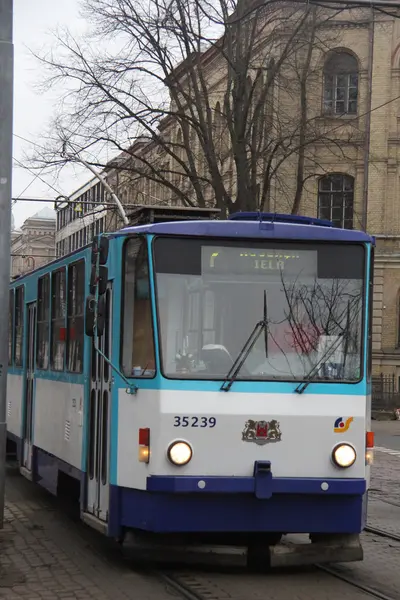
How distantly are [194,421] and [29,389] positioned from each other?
605 cm

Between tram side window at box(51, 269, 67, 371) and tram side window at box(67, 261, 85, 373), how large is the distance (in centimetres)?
35

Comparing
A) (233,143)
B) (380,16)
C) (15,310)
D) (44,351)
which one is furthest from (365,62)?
(44,351)

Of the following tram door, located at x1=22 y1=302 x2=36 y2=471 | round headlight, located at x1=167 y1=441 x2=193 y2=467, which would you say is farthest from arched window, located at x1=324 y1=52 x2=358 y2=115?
round headlight, located at x1=167 y1=441 x2=193 y2=467

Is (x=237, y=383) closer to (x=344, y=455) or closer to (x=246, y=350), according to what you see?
(x=246, y=350)

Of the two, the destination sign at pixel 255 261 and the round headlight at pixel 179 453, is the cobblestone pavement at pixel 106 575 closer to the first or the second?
the round headlight at pixel 179 453

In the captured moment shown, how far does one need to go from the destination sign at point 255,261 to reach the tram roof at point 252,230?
0.38 feet

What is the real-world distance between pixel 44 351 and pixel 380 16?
2826 centimetres

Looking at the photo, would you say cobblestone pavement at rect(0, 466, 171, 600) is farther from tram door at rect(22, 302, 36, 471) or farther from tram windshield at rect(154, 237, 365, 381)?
tram windshield at rect(154, 237, 365, 381)

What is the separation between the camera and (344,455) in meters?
8.65

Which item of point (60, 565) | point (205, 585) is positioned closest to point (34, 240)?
point (60, 565)

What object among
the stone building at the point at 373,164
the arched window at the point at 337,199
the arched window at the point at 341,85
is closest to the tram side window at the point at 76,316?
the arched window at the point at 341,85

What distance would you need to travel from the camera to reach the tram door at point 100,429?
30.4 ft

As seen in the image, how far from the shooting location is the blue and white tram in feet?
27.8

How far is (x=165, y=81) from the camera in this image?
2794 cm
